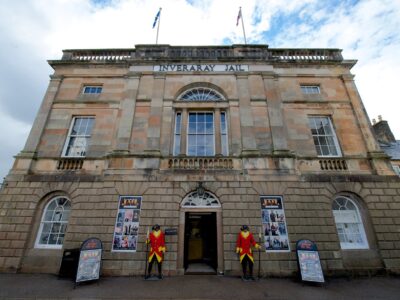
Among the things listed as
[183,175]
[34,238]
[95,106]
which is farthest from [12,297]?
[95,106]

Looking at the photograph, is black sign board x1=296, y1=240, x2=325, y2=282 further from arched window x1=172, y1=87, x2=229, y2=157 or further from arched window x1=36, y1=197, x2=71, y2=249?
arched window x1=36, y1=197, x2=71, y2=249

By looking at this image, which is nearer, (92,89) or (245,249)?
(245,249)

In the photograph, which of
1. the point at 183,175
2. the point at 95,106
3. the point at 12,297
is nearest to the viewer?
the point at 12,297

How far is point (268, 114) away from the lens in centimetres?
1055

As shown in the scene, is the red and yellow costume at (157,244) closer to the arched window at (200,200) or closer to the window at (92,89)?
the arched window at (200,200)

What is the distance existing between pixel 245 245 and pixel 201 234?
365cm

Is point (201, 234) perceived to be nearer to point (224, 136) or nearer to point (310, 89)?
point (224, 136)

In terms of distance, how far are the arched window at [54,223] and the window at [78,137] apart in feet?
8.08

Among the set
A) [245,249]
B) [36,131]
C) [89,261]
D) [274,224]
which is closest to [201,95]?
[274,224]

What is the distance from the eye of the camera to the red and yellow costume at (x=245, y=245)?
726 centimetres

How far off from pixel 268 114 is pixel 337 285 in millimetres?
7965

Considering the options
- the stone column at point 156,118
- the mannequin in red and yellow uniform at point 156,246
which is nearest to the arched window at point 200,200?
the mannequin in red and yellow uniform at point 156,246

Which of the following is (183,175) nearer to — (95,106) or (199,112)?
(199,112)

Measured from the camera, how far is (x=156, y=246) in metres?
7.35
